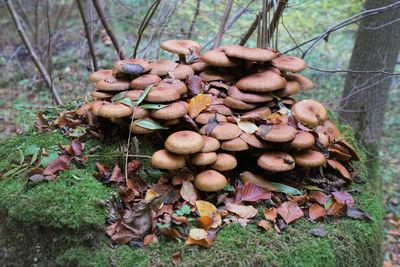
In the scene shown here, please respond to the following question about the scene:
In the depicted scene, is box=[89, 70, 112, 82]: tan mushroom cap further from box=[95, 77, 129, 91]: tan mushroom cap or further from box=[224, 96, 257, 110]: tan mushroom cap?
box=[224, 96, 257, 110]: tan mushroom cap

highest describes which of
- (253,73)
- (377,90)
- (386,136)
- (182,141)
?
(253,73)

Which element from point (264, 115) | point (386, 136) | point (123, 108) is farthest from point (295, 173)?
point (386, 136)

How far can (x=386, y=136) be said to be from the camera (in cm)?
937

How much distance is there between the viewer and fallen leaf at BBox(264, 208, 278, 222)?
2.58 metres

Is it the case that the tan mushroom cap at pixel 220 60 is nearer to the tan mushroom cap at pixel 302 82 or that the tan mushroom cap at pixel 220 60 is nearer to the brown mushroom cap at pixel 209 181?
the tan mushroom cap at pixel 302 82

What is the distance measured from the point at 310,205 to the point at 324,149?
0.53 m

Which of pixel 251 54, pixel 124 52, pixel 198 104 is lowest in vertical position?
pixel 124 52

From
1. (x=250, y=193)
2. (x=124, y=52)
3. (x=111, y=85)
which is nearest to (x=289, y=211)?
(x=250, y=193)

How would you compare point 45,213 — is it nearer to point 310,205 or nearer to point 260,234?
point 260,234

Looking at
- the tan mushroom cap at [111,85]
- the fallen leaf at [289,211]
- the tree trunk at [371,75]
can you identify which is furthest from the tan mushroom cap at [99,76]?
the tree trunk at [371,75]

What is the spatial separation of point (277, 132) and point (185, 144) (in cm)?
69

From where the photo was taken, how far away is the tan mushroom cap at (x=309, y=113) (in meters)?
3.03

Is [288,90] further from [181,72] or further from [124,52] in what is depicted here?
[124,52]

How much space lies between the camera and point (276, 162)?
270 cm
